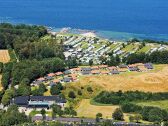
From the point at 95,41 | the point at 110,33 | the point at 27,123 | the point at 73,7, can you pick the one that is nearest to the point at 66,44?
the point at 95,41

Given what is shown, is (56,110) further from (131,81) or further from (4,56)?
(4,56)

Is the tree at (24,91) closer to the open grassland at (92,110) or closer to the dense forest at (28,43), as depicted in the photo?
the open grassland at (92,110)

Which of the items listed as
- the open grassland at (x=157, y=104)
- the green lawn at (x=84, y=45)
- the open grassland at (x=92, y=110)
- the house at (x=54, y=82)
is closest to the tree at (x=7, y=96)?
the house at (x=54, y=82)

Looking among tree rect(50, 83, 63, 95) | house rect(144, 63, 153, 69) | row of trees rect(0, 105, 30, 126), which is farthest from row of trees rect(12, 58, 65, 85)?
row of trees rect(0, 105, 30, 126)

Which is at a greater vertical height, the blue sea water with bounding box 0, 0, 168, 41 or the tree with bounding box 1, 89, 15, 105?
the blue sea water with bounding box 0, 0, 168, 41

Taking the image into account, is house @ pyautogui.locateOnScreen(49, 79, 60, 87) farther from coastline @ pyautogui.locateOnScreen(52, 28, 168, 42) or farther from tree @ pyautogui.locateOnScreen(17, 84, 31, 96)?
coastline @ pyautogui.locateOnScreen(52, 28, 168, 42)

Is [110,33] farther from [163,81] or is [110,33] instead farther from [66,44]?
[163,81]
